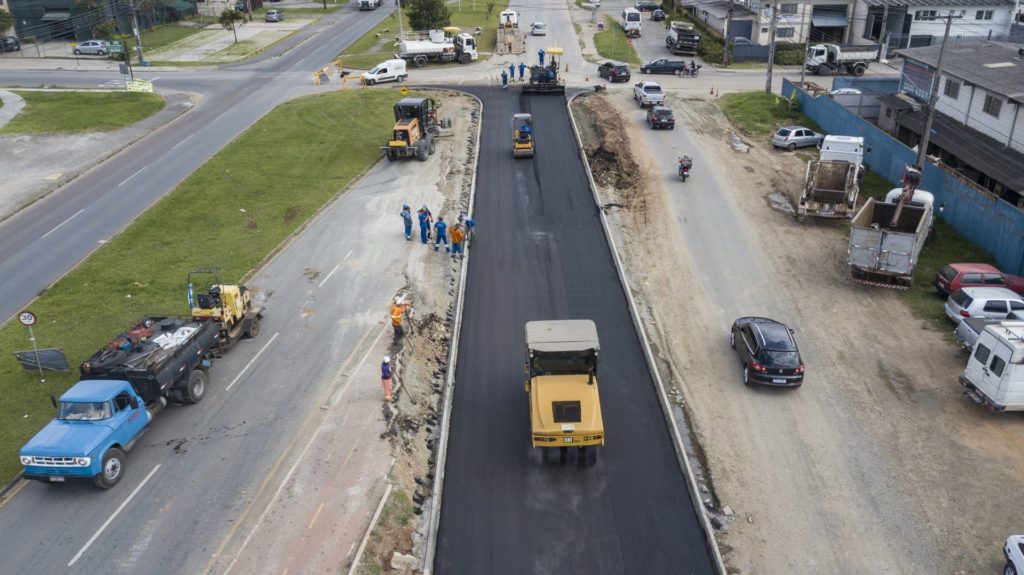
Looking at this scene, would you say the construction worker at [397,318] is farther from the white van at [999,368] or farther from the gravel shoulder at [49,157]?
the gravel shoulder at [49,157]

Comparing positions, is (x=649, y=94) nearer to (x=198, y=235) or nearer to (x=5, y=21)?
(x=198, y=235)

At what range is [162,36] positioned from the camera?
83812mm

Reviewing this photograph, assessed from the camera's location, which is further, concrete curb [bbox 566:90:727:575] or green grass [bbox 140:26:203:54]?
green grass [bbox 140:26:203:54]

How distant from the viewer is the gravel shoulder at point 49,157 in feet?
132

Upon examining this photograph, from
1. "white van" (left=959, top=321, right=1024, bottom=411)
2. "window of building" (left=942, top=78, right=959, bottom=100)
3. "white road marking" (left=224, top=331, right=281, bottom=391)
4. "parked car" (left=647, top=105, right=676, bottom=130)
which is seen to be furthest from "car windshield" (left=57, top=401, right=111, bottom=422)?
"window of building" (left=942, top=78, right=959, bottom=100)

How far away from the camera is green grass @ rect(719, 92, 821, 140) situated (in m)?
49.9

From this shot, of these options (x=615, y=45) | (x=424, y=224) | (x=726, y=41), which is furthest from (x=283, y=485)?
(x=615, y=45)

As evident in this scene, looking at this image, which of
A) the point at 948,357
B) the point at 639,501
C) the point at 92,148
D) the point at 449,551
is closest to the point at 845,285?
the point at 948,357

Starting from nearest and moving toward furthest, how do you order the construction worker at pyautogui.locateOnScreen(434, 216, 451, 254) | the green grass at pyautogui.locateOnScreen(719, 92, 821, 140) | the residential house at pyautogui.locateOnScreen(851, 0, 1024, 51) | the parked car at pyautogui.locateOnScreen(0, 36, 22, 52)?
the construction worker at pyautogui.locateOnScreen(434, 216, 451, 254) → the green grass at pyautogui.locateOnScreen(719, 92, 821, 140) → the residential house at pyautogui.locateOnScreen(851, 0, 1024, 51) → the parked car at pyautogui.locateOnScreen(0, 36, 22, 52)

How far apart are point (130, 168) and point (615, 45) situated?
48.1 metres

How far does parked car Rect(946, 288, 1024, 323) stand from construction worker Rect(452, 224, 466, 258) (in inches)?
742

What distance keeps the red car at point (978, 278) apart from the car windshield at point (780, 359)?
9.63 metres

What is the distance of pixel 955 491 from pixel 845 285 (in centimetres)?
1237

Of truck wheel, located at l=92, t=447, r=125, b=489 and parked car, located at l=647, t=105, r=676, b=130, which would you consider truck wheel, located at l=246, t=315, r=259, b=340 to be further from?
parked car, located at l=647, t=105, r=676, b=130
